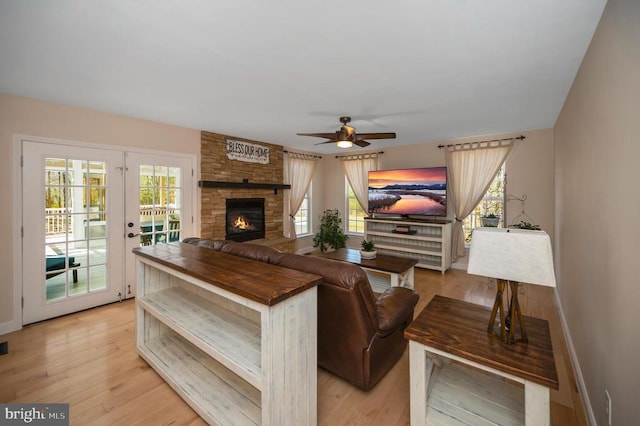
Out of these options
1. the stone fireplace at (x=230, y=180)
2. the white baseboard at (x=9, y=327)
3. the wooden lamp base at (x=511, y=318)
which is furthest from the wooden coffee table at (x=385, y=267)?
the white baseboard at (x=9, y=327)

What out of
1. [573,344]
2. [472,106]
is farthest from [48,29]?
[573,344]

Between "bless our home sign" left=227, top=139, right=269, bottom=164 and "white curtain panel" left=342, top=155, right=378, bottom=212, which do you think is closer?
"bless our home sign" left=227, top=139, right=269, bottom=164

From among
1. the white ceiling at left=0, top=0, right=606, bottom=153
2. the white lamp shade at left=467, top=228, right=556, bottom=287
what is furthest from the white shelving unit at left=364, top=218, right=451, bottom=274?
the white lamp shade at left=467, top=228, right=556, bottom=287

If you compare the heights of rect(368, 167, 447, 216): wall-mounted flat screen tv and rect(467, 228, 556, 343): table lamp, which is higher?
rect(368, 167, 447, 216): wall-mounted flat screen tv

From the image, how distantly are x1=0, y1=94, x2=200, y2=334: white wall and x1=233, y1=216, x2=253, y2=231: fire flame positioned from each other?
1.95m

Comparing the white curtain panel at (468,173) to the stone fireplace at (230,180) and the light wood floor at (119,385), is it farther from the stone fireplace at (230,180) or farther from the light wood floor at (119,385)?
the stone fireplace at (230,180)

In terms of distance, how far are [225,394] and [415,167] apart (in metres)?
4.95

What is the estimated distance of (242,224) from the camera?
4973 mm

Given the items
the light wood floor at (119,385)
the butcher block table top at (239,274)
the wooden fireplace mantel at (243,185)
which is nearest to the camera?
the butcher block table top at (239,274)

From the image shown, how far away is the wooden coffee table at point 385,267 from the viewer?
324 cm

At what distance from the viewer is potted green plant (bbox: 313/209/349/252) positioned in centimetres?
596

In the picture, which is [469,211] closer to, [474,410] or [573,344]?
[573,344]

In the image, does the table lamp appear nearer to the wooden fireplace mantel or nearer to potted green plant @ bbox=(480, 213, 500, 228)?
potted green plant @ bbox=(480, 213, 500, 228)

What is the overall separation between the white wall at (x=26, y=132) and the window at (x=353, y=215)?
4.41 metres
